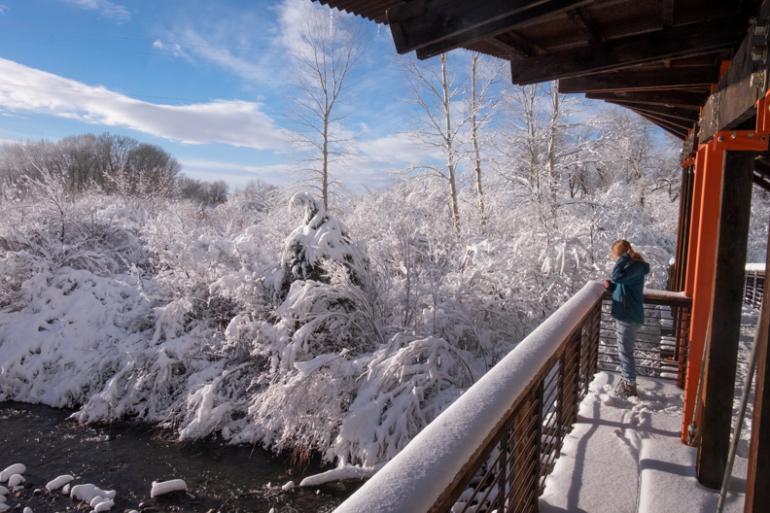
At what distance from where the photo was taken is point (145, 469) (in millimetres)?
7383

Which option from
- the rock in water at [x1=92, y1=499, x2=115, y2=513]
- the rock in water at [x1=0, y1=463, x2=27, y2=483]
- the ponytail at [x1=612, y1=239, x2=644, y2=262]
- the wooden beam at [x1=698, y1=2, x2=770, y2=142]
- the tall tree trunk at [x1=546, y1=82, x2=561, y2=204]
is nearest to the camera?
the wooden beam at [x1=698, y1=2, x2=770, y2=142]

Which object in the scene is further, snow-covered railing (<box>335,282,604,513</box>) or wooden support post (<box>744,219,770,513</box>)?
wooden support post (<box>744,219,770,513</box>)

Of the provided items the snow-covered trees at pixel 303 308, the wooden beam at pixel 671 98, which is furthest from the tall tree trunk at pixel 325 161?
the wooden beam at pixel 671 98

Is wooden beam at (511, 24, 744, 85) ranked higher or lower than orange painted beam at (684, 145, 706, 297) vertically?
higher

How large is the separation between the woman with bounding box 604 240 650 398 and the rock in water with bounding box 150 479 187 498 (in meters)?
6.26

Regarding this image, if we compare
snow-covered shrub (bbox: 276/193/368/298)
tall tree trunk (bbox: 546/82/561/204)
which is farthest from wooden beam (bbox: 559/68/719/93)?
tall tree trunk (bbox: 546/82/561/204)

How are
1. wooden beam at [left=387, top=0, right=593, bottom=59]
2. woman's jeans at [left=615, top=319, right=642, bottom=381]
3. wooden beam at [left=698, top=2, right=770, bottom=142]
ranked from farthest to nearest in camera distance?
woman's jeans at [left=615, top=319, right=642, bottom=381] → wooden beam at [left=387, top=0, right=593, bottom=59] → wooden beam at [left=698, top=2, right=770, bottom=142]

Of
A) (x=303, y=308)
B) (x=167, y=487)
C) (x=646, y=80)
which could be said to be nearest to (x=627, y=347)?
(x=646, y=80)

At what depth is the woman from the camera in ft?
13.2

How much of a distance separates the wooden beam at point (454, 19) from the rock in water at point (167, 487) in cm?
699

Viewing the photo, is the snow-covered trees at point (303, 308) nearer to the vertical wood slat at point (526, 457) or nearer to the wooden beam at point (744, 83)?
the vertical wood slat at point (526, 457)

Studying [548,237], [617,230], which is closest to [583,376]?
[548,237]

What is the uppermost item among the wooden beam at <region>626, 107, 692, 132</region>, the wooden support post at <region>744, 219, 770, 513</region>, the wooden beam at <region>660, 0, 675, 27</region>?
the wooden beam at <region>626, 107, 692, 132</region>

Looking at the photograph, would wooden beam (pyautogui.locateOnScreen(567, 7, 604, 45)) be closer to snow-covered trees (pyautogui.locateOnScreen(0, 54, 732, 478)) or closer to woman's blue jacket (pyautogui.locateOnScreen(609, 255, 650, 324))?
woman's blue jacket (pyautogui.locateOnScreen(609, 255, 650, 324))
